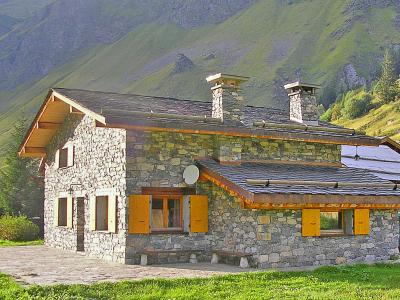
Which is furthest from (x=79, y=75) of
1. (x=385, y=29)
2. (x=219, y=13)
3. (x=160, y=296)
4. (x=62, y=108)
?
(x=160, y=296)

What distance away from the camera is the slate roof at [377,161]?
22616 millimetres

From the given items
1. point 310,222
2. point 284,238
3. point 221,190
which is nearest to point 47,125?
point 221,190

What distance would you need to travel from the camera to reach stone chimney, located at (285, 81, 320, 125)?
1973 centimetres

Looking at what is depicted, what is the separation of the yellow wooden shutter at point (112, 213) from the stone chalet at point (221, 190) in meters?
0.03

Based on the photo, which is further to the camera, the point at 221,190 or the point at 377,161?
the point at 377,161

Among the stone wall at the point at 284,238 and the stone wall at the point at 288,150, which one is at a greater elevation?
the stone wall at the point at 288,150

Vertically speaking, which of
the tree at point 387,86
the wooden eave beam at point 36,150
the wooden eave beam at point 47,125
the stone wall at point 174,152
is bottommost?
the stone wall at point 174,152

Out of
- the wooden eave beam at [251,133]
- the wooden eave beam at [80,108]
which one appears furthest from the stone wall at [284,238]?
the wooden eave beam at [80,108]

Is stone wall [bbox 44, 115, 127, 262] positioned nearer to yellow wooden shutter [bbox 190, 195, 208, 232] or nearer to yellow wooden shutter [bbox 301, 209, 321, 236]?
yellow wooden shutter [bbox 190, 195, 208, 232]

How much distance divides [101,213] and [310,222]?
6364 mm

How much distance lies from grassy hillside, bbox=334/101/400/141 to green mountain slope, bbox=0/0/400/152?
23816 mm

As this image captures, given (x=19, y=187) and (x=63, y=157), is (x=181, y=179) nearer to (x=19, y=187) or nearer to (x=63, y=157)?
(x=63, y=157)

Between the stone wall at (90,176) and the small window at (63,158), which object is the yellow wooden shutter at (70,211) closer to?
the stone wall at (90,176)

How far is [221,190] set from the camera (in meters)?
15.5
